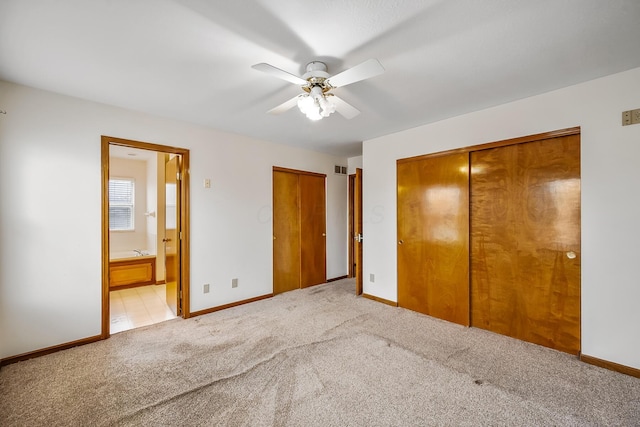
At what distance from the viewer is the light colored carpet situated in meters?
1.64

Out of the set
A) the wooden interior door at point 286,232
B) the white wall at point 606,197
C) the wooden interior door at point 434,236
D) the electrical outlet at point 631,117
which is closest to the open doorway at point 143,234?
the wooden interior door at point 286,232

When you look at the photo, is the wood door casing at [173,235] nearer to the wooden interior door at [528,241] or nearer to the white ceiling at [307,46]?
the white ceiling at [307,46]

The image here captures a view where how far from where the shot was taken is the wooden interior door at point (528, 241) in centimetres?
234

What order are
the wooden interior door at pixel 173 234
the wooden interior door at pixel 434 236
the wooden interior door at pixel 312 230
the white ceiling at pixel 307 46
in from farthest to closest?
the wooden interior door at pixel 312 230 → the wooden interior door at pixel 173 234 → the wooden interior door at pixel 434 236 → the white ceiling at pixel 307 46

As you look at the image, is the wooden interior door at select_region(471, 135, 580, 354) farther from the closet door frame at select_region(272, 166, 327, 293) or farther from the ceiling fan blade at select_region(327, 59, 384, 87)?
the closet door frame at select_region(272, 166, 327, 293)

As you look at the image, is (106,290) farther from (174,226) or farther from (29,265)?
(174,226)

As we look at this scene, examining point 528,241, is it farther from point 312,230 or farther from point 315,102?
point 312,230

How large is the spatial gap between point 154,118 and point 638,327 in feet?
16.0

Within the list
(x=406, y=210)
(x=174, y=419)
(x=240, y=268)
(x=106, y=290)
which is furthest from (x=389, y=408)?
(x=106, y=290)

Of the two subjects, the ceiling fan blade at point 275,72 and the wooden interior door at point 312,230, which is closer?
the ceiling fan blade at point 275,72

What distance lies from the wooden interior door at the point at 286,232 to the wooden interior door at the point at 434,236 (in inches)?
68.1

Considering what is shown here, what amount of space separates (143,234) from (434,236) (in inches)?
221

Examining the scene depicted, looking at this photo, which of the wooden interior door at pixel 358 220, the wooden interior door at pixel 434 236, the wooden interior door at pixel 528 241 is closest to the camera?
the wooden interior door at pixel 528 241

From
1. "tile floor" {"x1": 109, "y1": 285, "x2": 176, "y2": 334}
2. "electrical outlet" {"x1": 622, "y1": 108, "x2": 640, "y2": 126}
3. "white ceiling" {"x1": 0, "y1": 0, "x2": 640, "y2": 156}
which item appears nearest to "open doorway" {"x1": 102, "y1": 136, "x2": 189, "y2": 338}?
"tile floor" {"x1": 109, "y1": 285, "x2": 176, "y2": 334}
